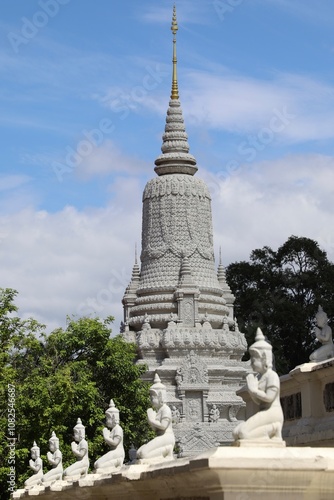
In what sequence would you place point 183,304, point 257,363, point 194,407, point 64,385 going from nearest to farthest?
point 257,363, point 64,385, point 194,407, point 183,304

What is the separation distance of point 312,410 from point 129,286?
56.2m

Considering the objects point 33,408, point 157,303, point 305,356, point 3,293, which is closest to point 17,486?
point 33,408

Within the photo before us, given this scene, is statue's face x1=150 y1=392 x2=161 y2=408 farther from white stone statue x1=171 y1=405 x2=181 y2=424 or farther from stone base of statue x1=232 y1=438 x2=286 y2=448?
white stone statue x1=171 y1=405 x2=181 y2=424

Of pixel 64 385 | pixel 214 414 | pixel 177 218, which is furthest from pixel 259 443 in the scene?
pixel 177 218

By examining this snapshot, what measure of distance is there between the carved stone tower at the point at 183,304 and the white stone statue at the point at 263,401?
5724 cm

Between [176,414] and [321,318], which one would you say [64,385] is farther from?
[176,414]

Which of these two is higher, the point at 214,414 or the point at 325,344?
the point at 214,414

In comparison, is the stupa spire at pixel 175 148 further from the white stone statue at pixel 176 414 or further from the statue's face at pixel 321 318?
the statue's face at pixel 321 318

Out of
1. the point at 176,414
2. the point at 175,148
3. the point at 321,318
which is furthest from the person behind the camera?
the point at 175,148

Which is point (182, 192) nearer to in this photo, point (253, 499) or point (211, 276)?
point (211, 276)

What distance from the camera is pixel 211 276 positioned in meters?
80.0

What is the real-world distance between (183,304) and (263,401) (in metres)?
64.2

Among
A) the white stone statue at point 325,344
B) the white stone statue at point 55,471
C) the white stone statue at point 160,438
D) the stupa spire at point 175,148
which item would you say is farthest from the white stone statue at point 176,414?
the white stone statue at point 160,438

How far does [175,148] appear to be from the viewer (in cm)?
8131
